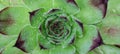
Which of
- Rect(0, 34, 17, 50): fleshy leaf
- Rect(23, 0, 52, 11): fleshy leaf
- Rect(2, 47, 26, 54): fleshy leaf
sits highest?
Rect(23, 0, 52, 11): fleshy leaf

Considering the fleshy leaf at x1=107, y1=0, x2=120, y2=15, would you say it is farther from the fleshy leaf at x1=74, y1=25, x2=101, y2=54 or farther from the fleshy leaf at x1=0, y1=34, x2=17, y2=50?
the fleshy leaf at x1=0, y1=34, x2=17, y2=50

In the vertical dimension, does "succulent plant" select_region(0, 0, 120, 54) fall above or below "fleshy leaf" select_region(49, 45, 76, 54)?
above

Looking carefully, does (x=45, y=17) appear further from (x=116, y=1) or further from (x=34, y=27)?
(x=116, y=1)

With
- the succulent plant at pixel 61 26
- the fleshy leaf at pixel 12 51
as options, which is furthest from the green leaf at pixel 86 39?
the fleshy leaf at pixel 12 51

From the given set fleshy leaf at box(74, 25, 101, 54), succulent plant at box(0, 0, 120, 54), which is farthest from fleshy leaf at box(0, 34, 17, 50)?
fleshy leaf at box(74, 25, 101, 54)

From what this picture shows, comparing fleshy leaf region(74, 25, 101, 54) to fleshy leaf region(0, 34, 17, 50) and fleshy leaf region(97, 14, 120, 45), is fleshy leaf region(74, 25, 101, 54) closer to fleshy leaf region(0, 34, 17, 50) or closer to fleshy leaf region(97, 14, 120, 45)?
fleshy leaf region(97, 14, 120, 45)

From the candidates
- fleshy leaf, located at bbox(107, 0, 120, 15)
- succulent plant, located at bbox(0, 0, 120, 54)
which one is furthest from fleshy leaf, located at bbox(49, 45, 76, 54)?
fleshy leaf, located at bbox(107, 0, 120, 15)

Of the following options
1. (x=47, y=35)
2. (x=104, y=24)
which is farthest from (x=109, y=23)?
(x=47, y=35)

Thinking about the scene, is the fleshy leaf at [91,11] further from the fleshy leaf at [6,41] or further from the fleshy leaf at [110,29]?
the fleshy leaf at [6,41]
